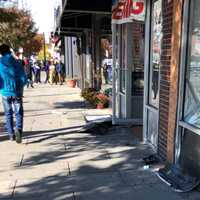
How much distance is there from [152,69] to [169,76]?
3.63 ft

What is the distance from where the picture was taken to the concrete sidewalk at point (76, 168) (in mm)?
4770

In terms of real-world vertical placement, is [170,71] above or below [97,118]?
above

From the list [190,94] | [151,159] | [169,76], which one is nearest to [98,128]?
[151,159]

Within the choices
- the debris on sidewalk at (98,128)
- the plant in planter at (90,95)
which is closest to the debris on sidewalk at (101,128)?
the debris on sidewalk at (98,128)

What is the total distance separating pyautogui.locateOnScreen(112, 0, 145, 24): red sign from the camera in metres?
6.79

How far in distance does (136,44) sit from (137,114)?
1.57 m

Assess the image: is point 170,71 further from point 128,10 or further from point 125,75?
point 125,75

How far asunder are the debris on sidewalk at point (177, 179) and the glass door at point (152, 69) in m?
1.12

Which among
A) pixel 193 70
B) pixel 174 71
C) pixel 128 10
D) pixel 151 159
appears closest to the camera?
pixel 193 70

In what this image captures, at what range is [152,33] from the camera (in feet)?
21.5

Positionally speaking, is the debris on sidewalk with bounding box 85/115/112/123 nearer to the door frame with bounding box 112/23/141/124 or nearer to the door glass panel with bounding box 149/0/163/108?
the door frame with bounding box 112/23/141/124

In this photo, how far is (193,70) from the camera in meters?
4.84

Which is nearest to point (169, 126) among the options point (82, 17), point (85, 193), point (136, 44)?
point (85, 193)

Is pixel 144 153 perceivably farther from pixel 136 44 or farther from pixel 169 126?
pixel 136 44
